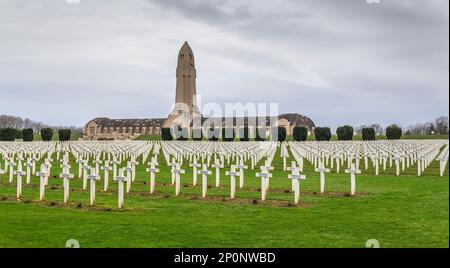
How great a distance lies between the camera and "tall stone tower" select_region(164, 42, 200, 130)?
300ft

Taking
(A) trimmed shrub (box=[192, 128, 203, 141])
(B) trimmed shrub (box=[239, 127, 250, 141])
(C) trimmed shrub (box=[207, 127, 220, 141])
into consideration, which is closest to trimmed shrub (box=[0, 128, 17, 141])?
(C) trimmed shrub (box=[207, 127, 220, 141])

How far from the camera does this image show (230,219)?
920 centimetres

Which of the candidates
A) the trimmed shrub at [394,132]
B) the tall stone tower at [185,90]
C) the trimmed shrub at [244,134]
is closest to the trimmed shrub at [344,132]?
the trimmed shrub at [394,132]

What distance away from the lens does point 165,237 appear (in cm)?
744

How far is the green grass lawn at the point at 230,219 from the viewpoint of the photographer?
725 cm

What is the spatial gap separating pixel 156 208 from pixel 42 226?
285cm

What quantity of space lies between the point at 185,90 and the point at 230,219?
84144 millimetres

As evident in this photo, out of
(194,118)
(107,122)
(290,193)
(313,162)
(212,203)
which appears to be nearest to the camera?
(212,203)

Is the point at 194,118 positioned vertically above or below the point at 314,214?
above

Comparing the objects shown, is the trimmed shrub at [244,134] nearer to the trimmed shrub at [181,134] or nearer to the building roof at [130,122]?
the trimmed shrub at [181,134]

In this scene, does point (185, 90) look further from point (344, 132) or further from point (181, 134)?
point (344, 132)

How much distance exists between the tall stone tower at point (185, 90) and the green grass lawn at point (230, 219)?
7764cm
